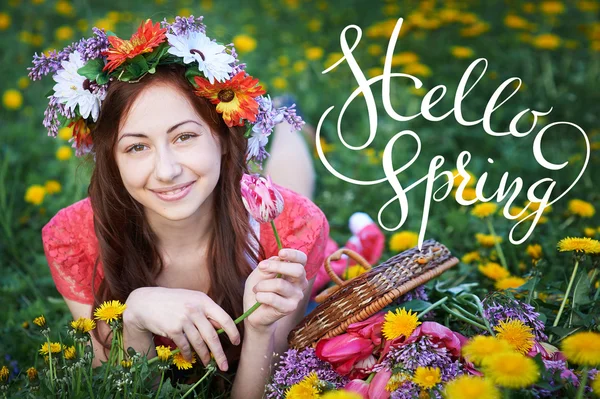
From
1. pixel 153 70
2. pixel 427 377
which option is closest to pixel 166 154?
pixel 153 70

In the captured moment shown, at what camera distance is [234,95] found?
1892mm

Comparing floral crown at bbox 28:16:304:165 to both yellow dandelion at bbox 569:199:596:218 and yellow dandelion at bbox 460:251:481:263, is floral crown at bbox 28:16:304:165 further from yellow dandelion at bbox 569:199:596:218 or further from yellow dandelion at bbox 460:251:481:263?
yellow dandelion at bbox 569:199:596:218

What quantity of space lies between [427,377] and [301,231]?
0.78 metres

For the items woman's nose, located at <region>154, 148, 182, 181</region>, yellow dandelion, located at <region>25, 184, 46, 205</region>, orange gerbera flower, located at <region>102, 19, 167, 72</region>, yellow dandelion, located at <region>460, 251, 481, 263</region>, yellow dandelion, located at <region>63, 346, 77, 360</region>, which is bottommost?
yellow dandelion, located at <region>460, 251, 481, 263</region>

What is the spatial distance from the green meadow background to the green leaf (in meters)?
0.21

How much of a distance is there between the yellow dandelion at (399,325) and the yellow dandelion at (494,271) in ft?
2.19

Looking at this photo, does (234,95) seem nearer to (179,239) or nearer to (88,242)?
(179,239)

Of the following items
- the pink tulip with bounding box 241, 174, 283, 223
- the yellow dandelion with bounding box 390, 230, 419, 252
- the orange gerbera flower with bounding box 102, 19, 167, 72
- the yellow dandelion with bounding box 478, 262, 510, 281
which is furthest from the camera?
the yellow dandelion with bounding box 390, 230, 419, 252

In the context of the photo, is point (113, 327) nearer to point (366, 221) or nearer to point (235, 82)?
point (235, 82)

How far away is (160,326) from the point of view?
178 cm

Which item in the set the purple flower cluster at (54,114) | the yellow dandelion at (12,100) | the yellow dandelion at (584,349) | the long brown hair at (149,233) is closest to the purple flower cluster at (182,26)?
the long brown hair at (149,233)

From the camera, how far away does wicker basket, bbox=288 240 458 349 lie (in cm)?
177

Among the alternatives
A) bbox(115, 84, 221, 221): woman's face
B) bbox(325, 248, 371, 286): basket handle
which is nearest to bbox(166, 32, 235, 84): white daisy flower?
bbox(115, 84, 221, 221): woman's face

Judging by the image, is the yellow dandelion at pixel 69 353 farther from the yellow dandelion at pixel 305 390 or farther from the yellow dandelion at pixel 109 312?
the yellow dandelion at pixel 305 390
